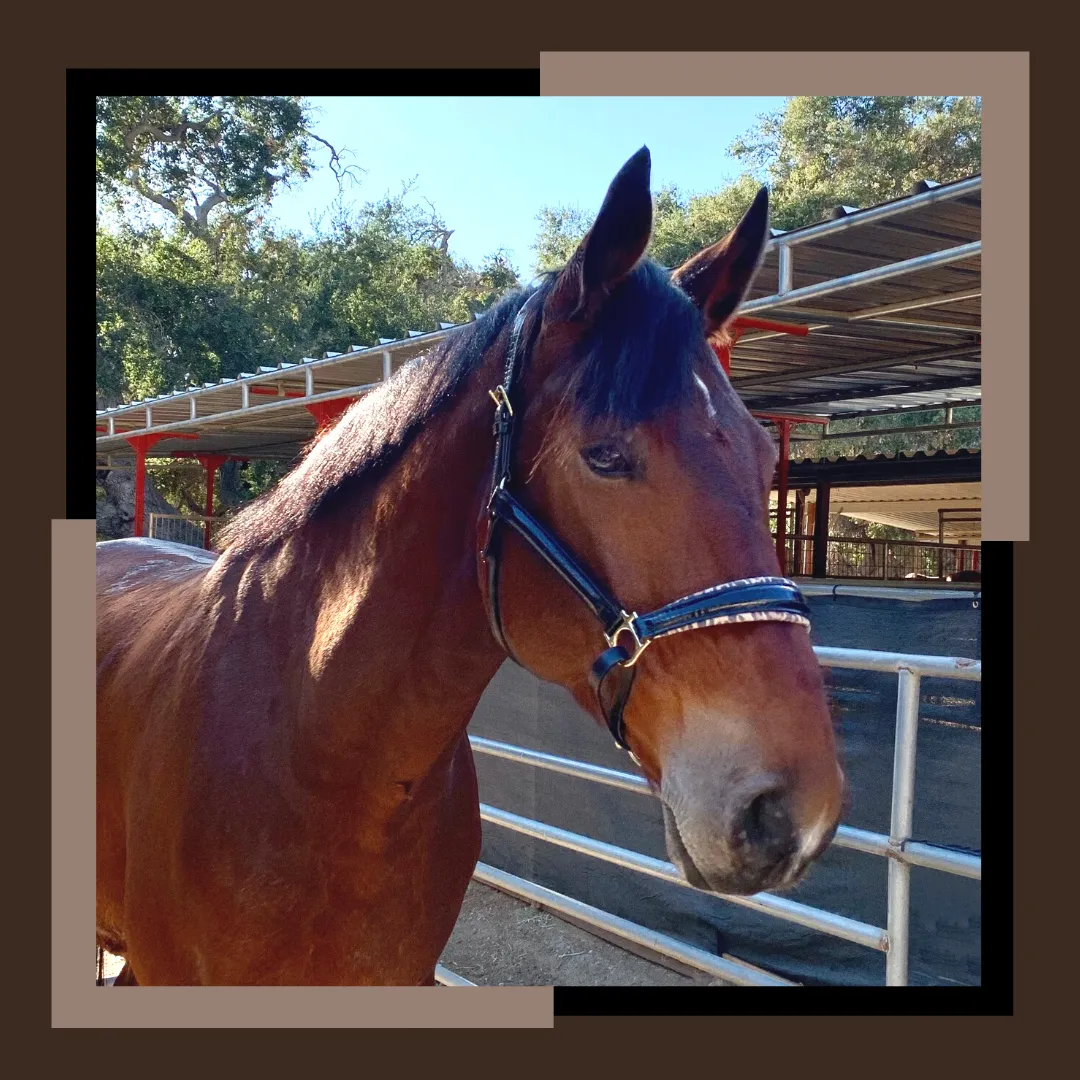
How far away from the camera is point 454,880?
199 cm

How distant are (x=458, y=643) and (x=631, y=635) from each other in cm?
42

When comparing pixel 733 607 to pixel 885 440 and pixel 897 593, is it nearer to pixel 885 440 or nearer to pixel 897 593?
pixel 897 593

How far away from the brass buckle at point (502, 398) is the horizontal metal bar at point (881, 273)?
2.06m

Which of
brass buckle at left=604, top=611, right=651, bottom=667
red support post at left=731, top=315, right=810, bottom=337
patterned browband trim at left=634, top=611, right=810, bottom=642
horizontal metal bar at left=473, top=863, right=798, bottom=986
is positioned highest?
red support post at left=731, top=315, right=810, bottom=337

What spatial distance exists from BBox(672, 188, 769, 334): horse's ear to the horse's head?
0.07 m

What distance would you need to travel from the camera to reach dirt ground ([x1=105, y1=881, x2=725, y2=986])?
12.9ft

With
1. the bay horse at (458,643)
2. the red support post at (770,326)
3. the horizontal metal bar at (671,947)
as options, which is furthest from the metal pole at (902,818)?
the red support post at (770,326)

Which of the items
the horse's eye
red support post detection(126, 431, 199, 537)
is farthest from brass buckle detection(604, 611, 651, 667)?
red support post detection(126, 431, 199, 537)

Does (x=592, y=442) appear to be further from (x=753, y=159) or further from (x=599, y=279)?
(x=753, y=159)

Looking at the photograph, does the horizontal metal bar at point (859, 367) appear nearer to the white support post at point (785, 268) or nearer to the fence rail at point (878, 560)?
the white support post at point (785, 268)

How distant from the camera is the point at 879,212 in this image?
4.14 metres

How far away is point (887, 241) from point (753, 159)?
1173 centimetres

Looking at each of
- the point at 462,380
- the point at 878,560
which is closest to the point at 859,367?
the point at 462,380

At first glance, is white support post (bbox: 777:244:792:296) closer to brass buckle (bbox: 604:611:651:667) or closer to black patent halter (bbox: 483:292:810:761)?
black patent halter (bbox: 483:292:810:761)
